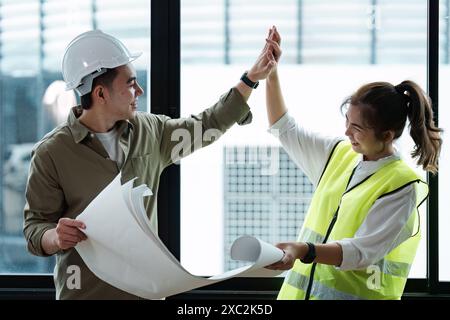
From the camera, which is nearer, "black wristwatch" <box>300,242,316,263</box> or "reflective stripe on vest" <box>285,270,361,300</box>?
"black wristwatch" <box>300,242,316,263</box>

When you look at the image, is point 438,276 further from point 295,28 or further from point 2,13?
point 2,13

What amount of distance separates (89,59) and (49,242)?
56 cm

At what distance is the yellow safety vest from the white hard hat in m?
0.72

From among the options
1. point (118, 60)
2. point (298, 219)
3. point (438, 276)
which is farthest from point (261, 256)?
point (438, 276)

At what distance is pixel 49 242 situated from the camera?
71.6 inches

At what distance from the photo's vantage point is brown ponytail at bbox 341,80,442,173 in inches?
74.9

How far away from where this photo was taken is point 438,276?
2525mm

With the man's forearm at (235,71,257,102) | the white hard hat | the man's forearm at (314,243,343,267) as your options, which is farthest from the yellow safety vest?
the white hard hat

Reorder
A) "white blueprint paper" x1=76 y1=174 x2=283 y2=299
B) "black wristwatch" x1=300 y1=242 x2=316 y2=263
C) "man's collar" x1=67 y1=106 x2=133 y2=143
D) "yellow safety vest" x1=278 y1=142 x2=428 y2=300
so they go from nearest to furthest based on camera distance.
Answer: "white blueprint paper" x1=76 y1=174 x2=283 y2=299, "black wristwatch" x1=300 y1=242 x2=316 y2=263, "yellow safety vest" x1=278 y1=142 x2=428 y2=300, "man's collar" x1=67 y1=106 x2=133 y2=143

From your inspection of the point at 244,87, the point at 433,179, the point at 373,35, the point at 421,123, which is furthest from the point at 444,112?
the point at 244,87

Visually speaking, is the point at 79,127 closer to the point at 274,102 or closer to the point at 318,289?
the point at 274,102

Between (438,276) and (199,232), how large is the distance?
88cm

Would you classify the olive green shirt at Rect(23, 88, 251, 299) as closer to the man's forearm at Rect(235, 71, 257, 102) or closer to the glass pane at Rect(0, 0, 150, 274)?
the man's forearm at Rect(235, 71, 257, 102)

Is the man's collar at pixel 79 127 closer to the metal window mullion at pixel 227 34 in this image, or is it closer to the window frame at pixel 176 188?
the window frame at pixel 176 188
